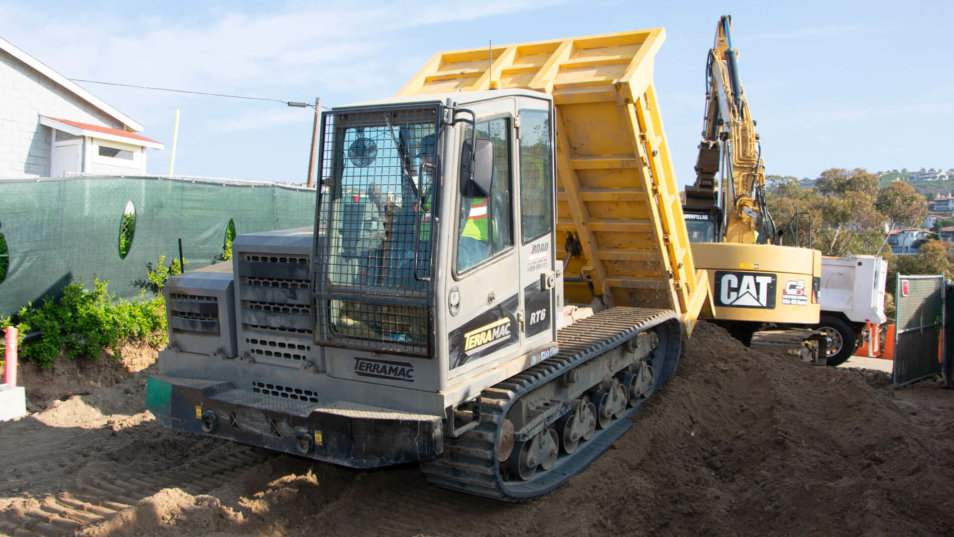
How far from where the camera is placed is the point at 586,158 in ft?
21.4

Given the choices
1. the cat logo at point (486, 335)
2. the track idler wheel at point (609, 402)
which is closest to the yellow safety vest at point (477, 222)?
the cat logo at point (486, 335)

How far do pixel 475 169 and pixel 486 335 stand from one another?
3.56 ft

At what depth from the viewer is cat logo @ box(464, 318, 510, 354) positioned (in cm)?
440

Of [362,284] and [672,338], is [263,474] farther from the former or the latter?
[672,338]

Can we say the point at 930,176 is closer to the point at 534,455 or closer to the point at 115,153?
the point at 115,153

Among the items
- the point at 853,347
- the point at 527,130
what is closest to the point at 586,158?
the point at 527,130

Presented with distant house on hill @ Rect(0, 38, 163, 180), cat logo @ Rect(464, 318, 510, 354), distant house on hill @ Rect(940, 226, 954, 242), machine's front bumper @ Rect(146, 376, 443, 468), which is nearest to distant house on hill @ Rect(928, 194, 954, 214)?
distant house on hill @ Rect(940, 226, 954, 242)

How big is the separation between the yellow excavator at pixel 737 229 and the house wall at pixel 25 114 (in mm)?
14820

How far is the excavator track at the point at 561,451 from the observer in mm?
4551

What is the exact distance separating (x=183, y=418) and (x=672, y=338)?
204 inches

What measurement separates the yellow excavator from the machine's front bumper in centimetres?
588

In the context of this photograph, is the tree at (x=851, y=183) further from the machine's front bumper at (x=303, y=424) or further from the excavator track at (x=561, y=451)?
the machine's front bumper at (x=303, y=424)

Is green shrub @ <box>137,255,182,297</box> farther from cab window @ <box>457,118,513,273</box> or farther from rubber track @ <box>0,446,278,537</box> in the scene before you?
cab window @ <box>457,118,513,273</box>

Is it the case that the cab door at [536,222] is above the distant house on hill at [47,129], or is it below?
below
